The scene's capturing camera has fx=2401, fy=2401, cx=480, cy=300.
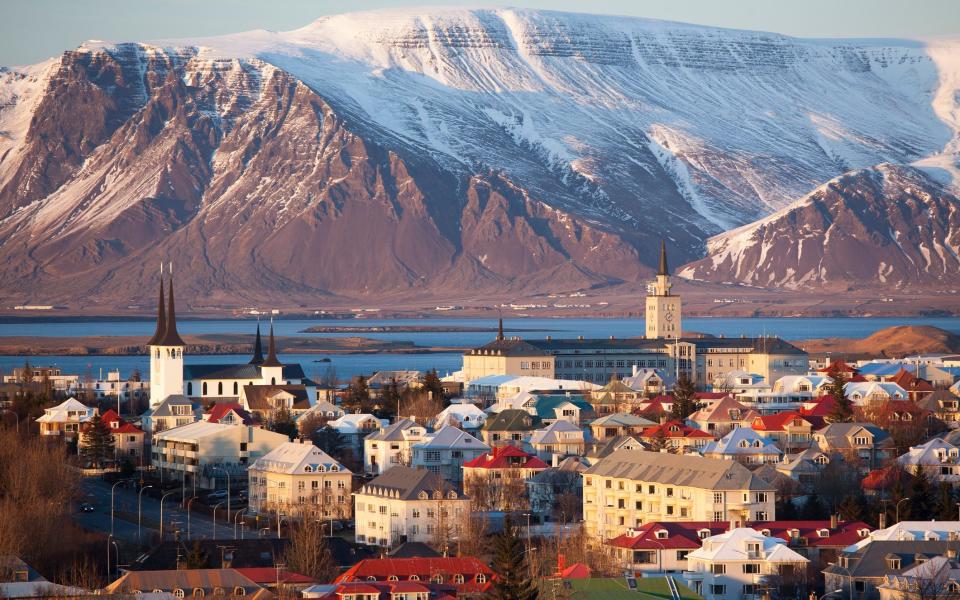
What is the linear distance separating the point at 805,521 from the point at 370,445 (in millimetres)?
28753

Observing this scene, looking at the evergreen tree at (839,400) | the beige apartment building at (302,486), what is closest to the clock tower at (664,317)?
the evergreen tree at (839,400)

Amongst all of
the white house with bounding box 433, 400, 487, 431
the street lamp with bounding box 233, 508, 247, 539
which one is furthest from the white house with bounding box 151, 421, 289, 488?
the street lamp with bounding box 233, 508, 247, 539

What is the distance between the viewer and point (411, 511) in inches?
2817

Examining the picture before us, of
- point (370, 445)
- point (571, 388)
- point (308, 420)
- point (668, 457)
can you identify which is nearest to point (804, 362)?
point (571, 388)

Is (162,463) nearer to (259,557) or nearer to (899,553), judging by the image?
(259,557)

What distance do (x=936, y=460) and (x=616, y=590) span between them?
30443 mm

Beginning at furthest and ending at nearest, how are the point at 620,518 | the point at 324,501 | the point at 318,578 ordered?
the point at 324,501
the point at 620,518
the point at 318,578

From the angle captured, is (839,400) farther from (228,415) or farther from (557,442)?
(228,415)

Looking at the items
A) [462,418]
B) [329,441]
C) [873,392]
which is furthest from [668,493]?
[873,392]

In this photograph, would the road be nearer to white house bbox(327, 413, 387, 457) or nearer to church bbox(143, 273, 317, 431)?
white house bbox(327, 413, 387, 457)

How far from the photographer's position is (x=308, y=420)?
106438 mm

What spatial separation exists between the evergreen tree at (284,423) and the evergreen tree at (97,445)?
7291 millimetres

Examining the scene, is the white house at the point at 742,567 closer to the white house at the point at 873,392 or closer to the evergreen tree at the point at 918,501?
the evergreen tree at the point at 918,501

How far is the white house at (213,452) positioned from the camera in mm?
91494
